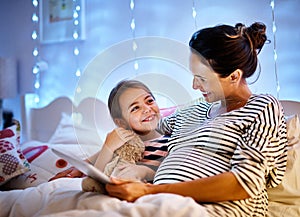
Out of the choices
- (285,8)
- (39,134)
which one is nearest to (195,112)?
(285,8)

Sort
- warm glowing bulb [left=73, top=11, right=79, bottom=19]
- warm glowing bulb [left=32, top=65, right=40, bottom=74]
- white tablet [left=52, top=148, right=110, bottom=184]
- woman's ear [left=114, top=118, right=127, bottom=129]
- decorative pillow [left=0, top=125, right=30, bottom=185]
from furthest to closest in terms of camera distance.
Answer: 1. warm glowing bulb [left=32, top=65, right=40, bottom=74]
2. warm glowing bulb [left=73, top=11, right=79, bottom=19]
3. decorative pillow [left=0, top=125, right=30, bottom=185]
4. woman's ear [left=114, top=118, right=127, bottom=129]
5. white tablet [left=52, top=148, right=110, bottom=184]

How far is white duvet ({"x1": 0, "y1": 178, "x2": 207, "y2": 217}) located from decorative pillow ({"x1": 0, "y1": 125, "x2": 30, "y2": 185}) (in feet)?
1.76

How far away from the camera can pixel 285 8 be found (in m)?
1.69

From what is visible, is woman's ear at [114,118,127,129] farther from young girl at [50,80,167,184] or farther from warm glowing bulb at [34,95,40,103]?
warm glowing bulb at [34,95,40,103]

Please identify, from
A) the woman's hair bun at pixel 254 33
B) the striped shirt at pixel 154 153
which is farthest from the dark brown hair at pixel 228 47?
the striped shirt at pixel 154 153

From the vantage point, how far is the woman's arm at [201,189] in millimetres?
985

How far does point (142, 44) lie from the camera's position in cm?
155

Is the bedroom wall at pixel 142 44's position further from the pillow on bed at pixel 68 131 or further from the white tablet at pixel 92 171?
the white tablet at pixel 92 171

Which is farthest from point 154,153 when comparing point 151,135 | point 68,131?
point 68,131

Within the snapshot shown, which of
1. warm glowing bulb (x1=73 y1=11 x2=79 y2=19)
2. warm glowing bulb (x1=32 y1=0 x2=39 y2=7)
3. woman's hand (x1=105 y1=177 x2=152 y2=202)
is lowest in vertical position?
woman's hand (x1=105 y1=177 x2=152 y2=202)

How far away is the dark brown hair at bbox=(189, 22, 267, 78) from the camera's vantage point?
113 centimetres

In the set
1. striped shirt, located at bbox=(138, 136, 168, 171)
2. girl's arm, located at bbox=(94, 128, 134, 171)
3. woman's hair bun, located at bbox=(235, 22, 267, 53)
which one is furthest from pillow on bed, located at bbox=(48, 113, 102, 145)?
woman's hair bun, located at bbox=(235, 22, 267, 53)

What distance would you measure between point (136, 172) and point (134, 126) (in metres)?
0.14

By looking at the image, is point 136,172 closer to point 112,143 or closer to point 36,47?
point 112,143
